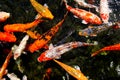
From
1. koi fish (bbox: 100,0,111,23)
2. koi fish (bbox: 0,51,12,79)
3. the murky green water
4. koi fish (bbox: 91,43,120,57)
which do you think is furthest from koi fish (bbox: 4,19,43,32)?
koi fish (bbox: 100,0,111,23)

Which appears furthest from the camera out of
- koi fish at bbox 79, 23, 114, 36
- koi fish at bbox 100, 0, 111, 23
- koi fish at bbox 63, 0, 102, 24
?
koi fish at bbox 100, 0, 111, 23

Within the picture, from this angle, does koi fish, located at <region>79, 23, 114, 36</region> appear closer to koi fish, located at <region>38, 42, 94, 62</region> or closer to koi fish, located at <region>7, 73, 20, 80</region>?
koi fish, located at <region>38, 42, 94, 62</region>

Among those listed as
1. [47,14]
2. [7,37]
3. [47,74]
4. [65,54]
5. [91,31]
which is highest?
[47,14]

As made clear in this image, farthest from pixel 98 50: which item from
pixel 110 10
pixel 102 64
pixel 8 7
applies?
pixel 8 7

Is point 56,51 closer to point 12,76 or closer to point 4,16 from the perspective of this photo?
point 12,76

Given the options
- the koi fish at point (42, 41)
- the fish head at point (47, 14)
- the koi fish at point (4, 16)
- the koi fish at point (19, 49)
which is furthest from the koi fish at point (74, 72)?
the koi fish at point (4, 16)

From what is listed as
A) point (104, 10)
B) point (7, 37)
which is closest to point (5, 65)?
point (7, 37)

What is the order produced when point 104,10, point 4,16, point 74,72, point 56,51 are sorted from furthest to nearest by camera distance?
point 104,10 < point 4,16 < point 56,51 < point 74,72

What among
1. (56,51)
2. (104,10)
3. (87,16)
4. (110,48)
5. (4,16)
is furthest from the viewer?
(104,10)

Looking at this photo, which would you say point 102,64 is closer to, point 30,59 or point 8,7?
point 30,59
